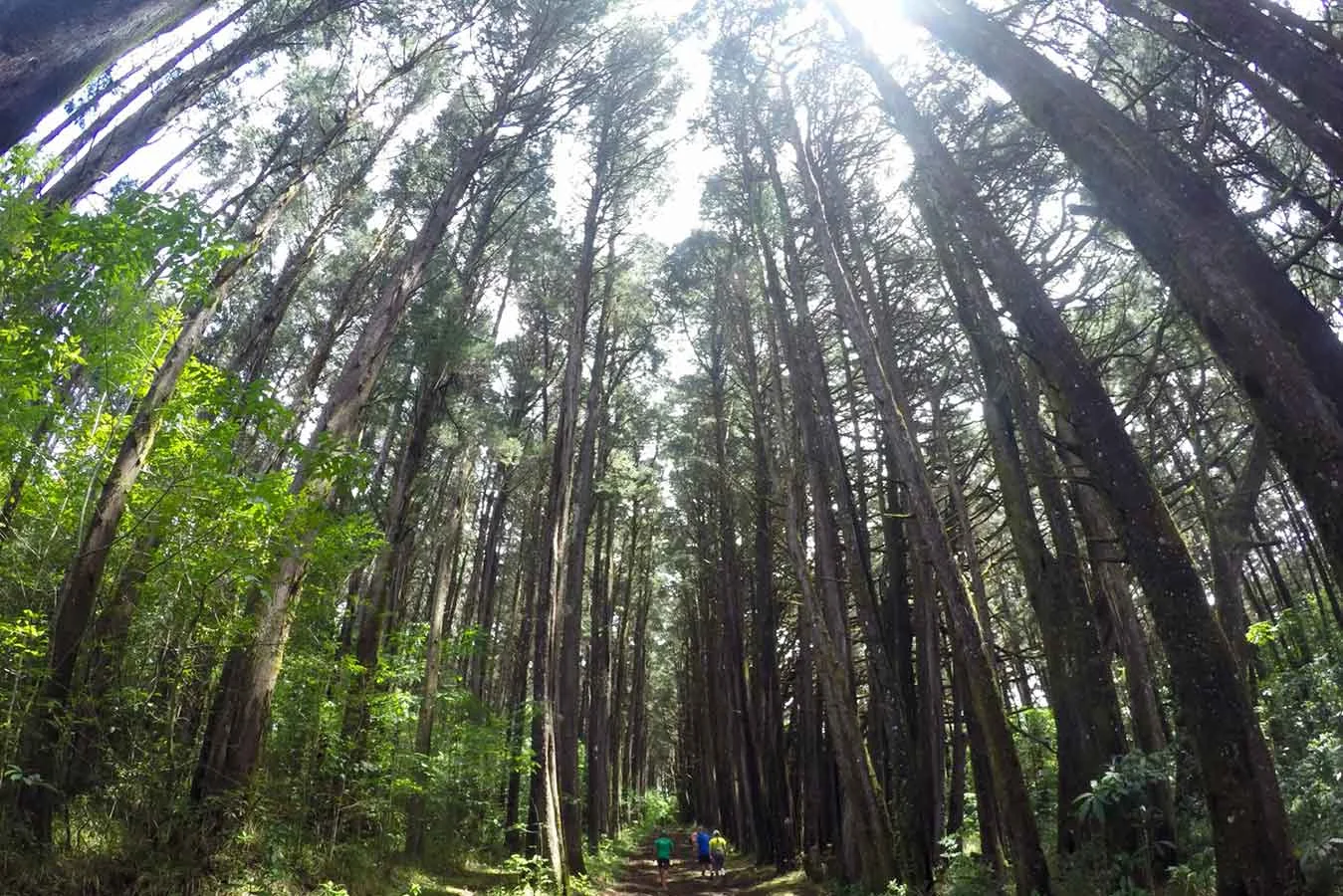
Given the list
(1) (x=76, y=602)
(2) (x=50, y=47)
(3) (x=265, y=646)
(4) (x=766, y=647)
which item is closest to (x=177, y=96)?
(1) (x=76, y=602)

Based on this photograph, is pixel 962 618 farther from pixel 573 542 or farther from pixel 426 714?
pixel 426 714

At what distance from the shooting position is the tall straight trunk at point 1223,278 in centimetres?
324

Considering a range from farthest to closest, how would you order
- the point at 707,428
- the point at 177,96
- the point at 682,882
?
the point at 707,428
the point at 682,882
the point at 177,96

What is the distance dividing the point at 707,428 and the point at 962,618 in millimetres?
12011

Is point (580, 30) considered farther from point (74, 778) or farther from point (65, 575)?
point (74, 778)

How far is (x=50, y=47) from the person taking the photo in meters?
1.46

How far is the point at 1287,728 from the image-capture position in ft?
27.5

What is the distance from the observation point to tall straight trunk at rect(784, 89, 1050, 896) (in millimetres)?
6250

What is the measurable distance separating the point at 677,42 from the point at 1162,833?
13.5 metres

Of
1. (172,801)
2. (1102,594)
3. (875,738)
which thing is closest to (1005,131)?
(1102,594)

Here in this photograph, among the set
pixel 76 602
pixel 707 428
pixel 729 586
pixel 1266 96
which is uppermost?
pixel 707 428

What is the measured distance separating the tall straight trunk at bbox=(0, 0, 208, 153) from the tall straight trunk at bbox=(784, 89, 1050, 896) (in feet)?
24.0

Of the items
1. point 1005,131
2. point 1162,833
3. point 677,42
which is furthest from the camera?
point 677,42

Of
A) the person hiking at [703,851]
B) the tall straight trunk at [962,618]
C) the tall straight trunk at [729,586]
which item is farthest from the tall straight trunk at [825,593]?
the person hiking at [703,851]
